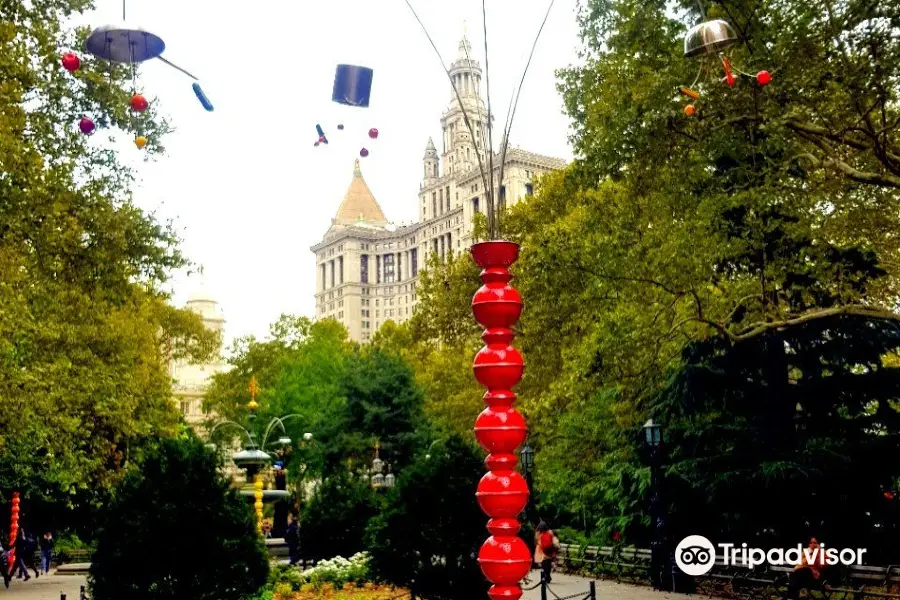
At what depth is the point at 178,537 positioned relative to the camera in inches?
488

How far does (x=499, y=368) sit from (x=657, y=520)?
1517 centimetres

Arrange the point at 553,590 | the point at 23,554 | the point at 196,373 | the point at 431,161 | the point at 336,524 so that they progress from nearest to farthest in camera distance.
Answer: the point at 553,590 < the point at 336,524 < the point at 23,554 < the point at 196,373 < the point at 431,161

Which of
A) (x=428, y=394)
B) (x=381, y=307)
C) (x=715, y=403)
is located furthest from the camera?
(x=381, y=307)

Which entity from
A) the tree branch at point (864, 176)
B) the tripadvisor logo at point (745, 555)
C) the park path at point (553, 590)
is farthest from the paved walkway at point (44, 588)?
the tree branch at point (864, 176)

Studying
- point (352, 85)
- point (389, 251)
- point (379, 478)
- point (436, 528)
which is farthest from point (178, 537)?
point (389, 251)

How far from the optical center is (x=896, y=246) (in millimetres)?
18469

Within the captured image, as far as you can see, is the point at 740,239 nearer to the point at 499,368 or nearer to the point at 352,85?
the point at 352,85

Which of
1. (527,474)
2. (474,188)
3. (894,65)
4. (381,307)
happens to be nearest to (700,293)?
(894,65)

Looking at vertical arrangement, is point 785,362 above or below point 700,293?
below

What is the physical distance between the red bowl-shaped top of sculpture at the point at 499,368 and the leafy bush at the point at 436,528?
8.52 m

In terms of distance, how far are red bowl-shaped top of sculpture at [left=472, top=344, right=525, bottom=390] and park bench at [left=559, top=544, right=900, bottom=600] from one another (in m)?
11.3

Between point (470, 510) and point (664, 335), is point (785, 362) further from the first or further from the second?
point (470, 510)

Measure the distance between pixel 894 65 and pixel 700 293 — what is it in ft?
21.4

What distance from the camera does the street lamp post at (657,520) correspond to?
1994cm
